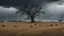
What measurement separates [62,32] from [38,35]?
2.72 meters

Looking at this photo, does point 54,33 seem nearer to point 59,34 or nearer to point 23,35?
point 59,34

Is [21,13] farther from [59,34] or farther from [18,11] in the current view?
[59,34]

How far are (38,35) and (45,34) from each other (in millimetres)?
818

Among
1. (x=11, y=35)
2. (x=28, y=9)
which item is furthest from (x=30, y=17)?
(x=11, y=35)

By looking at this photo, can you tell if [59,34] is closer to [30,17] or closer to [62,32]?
[62,32]

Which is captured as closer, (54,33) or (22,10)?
(54,33)

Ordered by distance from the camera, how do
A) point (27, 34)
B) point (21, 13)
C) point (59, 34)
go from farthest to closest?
point (21, 13)
point (27, 34)
point (59, 34)

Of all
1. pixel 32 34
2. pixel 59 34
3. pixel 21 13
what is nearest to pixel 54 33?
pixel 59 34

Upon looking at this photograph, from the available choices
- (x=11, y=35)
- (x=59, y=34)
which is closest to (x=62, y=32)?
(x=59, y=34)

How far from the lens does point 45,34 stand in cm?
2225

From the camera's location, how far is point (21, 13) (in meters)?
68.2

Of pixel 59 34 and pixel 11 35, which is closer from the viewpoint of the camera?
pixel 59 34

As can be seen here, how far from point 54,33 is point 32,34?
256cm

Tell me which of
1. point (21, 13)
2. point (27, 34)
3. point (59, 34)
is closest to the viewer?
point (59, 34)
